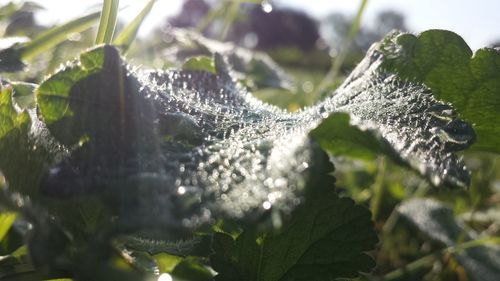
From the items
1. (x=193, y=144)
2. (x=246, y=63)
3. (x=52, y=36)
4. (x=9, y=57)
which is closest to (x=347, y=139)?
(x=193, y=144)

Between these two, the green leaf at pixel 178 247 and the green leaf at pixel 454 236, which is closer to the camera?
the green leaf at pixel 178 247

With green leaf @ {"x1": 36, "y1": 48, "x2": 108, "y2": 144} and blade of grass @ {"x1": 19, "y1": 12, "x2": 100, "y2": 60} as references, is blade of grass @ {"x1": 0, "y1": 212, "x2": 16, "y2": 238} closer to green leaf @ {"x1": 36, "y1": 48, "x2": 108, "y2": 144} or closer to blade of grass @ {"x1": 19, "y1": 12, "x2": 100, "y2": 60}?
green leaf @ {"x1": 36, "y1": 48, "x2": 108, "y2": 144}

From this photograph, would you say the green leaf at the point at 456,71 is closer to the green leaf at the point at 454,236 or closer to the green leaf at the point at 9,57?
the green leaf at the point at 454,236

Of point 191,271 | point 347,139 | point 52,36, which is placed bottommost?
point 191,271

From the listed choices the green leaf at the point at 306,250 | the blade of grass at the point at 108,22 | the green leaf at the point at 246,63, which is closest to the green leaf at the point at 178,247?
the green leaf at the point at 306,250

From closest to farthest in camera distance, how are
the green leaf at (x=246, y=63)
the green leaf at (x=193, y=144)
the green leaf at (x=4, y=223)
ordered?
1. the green leaf at (x=193, y=144)
2. the green leaf at (x=4, y=223)
3. the green leaf at (x=246, y=63)

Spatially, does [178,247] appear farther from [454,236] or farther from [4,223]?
[454,236]

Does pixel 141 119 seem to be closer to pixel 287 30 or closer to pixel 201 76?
pixel 201 76
